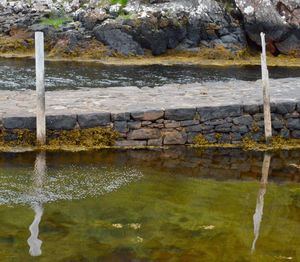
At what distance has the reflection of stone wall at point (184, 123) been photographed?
13.0m

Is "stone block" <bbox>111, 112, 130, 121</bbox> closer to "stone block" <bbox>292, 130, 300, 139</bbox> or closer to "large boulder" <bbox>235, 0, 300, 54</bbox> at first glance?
"stone block" <bbox>292, 130, 300, 139</bbox>

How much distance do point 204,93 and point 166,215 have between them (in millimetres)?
7160

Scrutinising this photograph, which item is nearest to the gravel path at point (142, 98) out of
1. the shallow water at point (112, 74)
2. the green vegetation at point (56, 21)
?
the shallow water at point (112, 74)

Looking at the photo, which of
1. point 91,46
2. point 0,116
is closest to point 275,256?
point 0,116

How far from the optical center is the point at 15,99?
14.8 metres

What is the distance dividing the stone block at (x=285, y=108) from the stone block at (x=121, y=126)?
3.62 m

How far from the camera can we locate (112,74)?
987 inches

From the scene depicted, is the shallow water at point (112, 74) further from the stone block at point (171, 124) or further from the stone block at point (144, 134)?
the stone block at point (171, 124)

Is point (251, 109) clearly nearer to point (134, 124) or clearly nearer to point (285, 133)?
point (285, 133)

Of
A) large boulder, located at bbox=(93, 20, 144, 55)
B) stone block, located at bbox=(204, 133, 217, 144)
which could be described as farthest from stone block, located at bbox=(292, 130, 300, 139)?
large boulder, located at bbox=(93, 20, 144, 55)

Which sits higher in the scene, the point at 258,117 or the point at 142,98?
the point at 142,98

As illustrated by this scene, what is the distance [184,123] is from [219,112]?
853 millimetres

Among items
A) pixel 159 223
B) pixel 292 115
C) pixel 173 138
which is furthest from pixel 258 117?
pixel 159 223

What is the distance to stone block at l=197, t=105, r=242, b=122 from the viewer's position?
13670 millimetres
